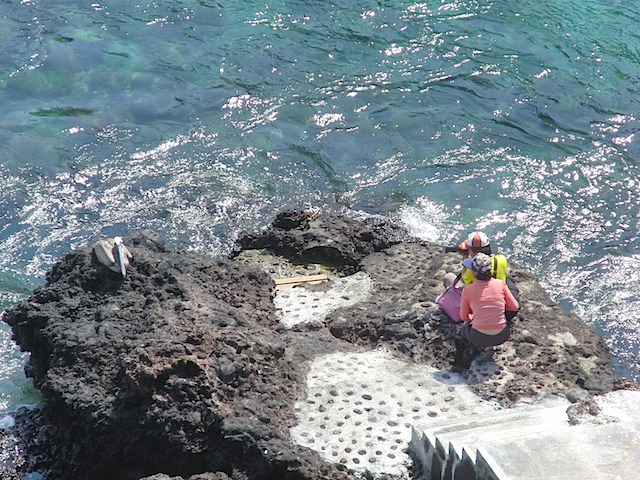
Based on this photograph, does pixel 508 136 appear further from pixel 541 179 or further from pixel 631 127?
pixel 631 127

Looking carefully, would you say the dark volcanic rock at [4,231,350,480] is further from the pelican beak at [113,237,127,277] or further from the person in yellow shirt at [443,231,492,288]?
the person in yellow shirt at [443,231,492,288]

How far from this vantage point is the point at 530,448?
5.84 m

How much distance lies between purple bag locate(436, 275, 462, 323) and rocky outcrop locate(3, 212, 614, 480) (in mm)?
85

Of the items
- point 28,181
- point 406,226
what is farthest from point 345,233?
→ point 28,181

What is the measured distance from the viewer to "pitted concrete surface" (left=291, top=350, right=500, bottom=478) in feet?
22.2

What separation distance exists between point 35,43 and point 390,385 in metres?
9.84

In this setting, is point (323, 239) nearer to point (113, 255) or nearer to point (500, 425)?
point (113, 255)

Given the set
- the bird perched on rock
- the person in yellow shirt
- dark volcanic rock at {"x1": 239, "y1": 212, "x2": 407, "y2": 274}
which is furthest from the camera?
dark volcanic rock at {"x1": 239, "y1": 212, "x2": 407, "y2": 274}

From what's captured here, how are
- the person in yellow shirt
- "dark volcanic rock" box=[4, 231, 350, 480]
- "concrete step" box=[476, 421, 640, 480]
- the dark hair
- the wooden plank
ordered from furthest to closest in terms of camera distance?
the wooden plank < the person in yellow shirt < the dark hair < "dark volcanic rock" box=[4, 231, 350, 480] < "concrete step" box=[476, 421, 640, 480]

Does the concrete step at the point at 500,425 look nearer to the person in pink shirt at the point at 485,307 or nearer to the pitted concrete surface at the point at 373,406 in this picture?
the pitted concrete surface at the point at 373,406

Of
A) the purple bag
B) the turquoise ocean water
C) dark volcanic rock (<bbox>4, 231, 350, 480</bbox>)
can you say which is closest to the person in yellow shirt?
the purple bag

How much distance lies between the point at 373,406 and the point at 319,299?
6.37ft

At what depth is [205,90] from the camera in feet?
46.0

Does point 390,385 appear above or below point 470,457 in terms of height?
below
